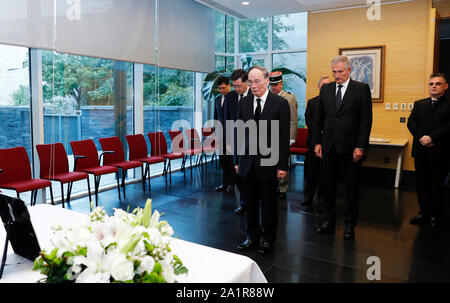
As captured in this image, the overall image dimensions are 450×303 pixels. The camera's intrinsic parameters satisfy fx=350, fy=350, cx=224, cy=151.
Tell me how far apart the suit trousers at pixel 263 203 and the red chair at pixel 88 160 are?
2.50 metres

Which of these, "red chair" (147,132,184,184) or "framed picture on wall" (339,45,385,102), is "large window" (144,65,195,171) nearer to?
"red chair" (147,132,184,184)

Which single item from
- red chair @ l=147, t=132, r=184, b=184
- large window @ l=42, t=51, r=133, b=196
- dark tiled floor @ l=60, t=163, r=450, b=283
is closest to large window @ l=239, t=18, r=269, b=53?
large window @ l=42, t=51, r=133, b=196

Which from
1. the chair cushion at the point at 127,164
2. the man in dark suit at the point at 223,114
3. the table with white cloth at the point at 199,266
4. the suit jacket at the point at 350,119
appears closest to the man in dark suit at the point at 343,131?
the suit jacket at the point at 350,119

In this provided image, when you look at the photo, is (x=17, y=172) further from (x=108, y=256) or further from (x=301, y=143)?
(x=301, y=143)

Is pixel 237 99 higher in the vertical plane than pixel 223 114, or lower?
higher

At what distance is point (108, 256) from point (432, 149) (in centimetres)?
441

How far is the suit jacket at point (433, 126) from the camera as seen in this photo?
4289 mm

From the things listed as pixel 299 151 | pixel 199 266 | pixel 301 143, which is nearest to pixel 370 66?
pixel 301 143

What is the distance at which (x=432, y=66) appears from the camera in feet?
21.3

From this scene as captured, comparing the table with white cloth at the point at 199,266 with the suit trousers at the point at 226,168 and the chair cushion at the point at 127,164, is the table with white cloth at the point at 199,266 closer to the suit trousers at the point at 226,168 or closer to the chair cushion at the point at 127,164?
the chair cushion at the point at 127,164

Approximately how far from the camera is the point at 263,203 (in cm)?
351

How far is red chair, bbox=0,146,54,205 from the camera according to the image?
4.21m
